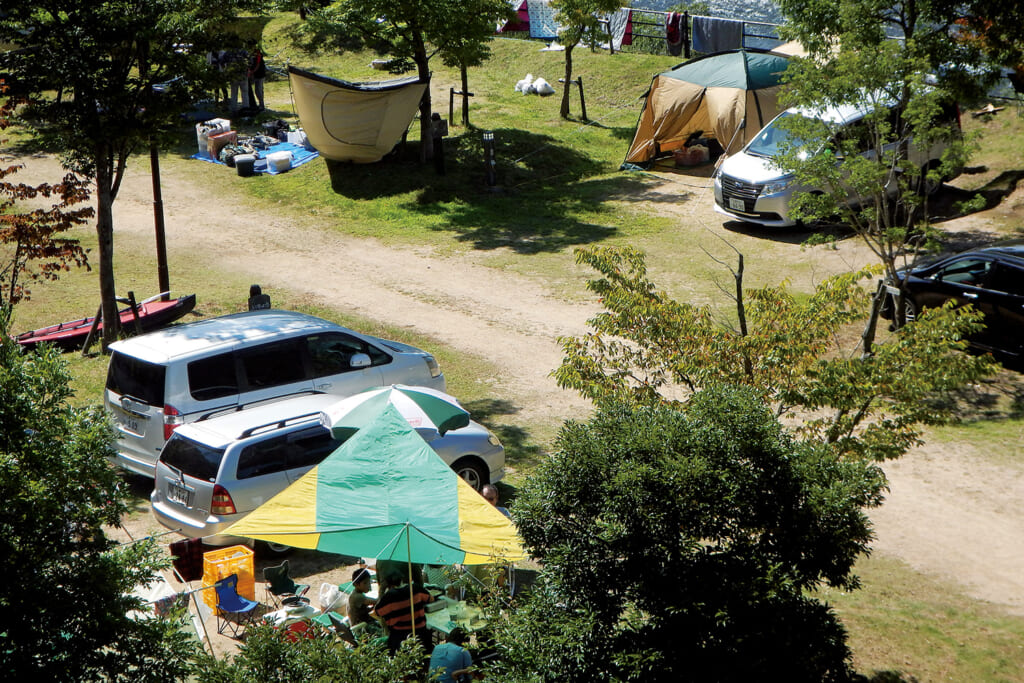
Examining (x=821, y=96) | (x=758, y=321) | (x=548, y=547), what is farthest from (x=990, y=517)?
(x=548, y=547)

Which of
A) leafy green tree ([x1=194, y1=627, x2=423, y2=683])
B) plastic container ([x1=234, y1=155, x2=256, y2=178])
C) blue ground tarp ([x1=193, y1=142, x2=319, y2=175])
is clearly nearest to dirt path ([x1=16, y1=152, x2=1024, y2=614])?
plastic container ([x1=234, y1=155, x2=256, y2=178])

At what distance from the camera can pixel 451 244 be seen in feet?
65.3

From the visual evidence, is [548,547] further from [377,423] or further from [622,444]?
[377,423]

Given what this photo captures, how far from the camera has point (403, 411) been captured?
360 inches

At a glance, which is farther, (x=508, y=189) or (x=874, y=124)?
(x=508, y=189)

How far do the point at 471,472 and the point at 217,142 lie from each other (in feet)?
60.8

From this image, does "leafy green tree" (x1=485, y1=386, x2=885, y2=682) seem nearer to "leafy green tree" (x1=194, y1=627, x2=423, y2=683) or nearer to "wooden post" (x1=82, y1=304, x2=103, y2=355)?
"leafy green tree" (x1=194, y1=627, x2=423, y2=683)

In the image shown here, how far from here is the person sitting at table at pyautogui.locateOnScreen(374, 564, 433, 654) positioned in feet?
24.3

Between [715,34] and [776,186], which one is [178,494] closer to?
[776,186]

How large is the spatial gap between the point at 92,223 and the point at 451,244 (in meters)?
8.76

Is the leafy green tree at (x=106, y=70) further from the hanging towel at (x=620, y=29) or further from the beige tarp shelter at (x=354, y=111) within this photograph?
the hanging towel at (x=620, y=29)

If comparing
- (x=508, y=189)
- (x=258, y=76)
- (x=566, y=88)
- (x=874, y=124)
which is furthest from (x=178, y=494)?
(x=258, y=76)

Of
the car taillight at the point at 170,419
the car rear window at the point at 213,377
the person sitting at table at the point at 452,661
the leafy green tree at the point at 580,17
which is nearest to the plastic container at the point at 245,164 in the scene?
the leafy green tree at the point at 580,17

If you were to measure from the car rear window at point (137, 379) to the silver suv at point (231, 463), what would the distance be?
28.5 inches
